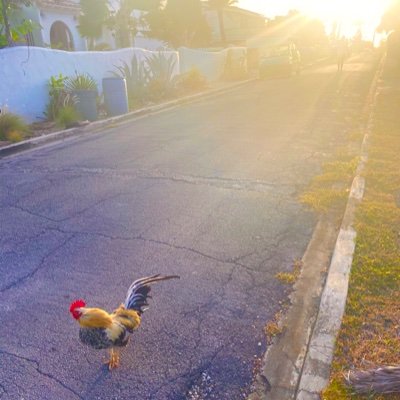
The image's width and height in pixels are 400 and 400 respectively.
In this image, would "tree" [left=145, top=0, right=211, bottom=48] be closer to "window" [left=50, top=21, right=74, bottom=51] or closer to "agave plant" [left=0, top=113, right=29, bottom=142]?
"window" [left=50, top=21, right=74, bottom=51]

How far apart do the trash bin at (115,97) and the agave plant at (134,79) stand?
189 centimetres

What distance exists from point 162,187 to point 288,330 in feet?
11.3

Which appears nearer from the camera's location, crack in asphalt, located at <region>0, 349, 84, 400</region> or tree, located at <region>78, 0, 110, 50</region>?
crack in asphalt, located at <region>0, 349, 84, 400</region>

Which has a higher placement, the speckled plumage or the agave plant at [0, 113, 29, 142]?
the agave plant at [0, 113, 29, 142]

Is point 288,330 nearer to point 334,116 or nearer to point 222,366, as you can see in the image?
point 222,366

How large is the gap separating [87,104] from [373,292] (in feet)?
32.3

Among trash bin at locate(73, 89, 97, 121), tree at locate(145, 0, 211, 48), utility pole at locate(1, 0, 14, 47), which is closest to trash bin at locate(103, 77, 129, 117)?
trash bin at locate(73, 89, 97, 121)

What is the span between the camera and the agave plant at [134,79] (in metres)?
14.2

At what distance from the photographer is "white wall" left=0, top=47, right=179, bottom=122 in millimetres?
9727

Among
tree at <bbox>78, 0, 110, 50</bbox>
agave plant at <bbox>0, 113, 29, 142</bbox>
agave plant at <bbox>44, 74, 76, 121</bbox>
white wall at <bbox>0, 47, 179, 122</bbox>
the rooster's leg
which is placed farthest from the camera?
tree at <bbox>78, 0, 110, 50</bbox>

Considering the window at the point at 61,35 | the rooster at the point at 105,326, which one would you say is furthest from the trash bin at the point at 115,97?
the window at the point at 61,35

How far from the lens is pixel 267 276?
345 cm

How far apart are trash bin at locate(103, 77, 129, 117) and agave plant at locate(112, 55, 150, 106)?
189 cm

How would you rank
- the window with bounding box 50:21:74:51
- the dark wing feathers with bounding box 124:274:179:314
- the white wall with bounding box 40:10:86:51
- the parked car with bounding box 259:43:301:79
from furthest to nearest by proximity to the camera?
the window with bounding box 50:21:74:51 → the parked car with bounding box 259:43:301:79 → the white wall with bounding box 40:10:86:51 → the dark wing feathers with bounding box 124:274:179:314
